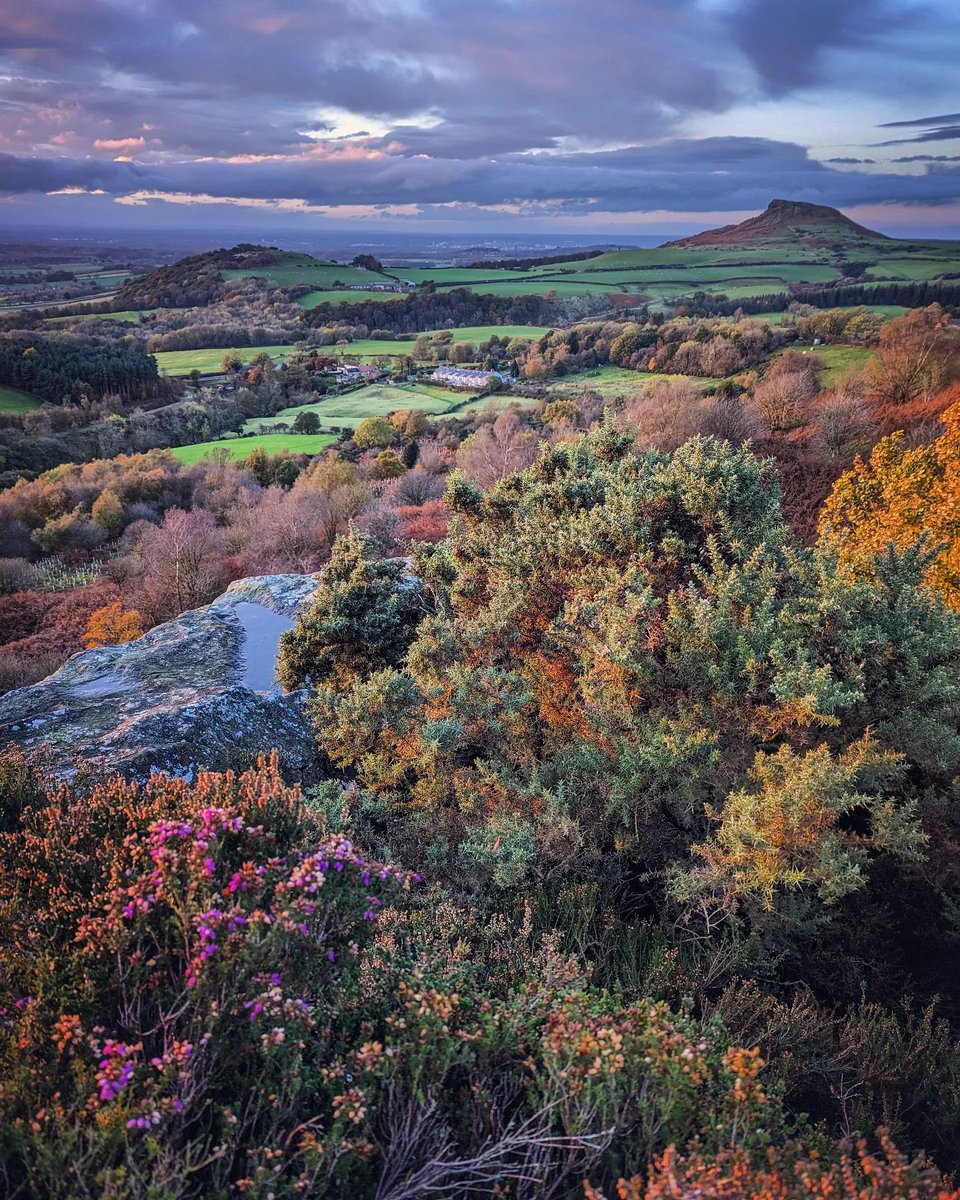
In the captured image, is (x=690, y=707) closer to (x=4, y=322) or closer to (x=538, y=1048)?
(x=538, y=1048)

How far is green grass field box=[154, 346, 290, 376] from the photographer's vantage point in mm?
97000

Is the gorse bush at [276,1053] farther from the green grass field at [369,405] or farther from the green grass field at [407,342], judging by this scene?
the green grass field at [407,342]

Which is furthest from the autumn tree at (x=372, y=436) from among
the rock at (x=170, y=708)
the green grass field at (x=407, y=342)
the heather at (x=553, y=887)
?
the rock at (x=170, y=708)

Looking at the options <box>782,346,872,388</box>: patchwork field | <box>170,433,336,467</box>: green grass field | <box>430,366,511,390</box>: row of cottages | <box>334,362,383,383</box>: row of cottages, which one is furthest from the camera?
<box>334,362,383,383</box>: row of cottages

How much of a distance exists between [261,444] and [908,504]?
6075 centimetres

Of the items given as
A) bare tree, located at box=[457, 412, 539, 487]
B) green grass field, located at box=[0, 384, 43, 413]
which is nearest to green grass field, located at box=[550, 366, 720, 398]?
bare tree, located at box=[457, 412, 539, 487]

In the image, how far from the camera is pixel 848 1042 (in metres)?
6.93

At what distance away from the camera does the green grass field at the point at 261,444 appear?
206 ft

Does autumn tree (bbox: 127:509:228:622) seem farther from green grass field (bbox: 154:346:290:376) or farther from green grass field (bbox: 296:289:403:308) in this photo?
green grass field (bbox: 296:289:403:308)

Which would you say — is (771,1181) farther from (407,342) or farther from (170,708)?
(407,342)

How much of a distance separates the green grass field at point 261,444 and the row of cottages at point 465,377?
22.3m

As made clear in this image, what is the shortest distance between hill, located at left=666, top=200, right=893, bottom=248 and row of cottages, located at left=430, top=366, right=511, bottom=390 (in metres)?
86.8

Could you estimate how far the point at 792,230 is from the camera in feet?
469

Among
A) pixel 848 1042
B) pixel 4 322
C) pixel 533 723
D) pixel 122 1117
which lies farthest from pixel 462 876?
pixel 4 322
